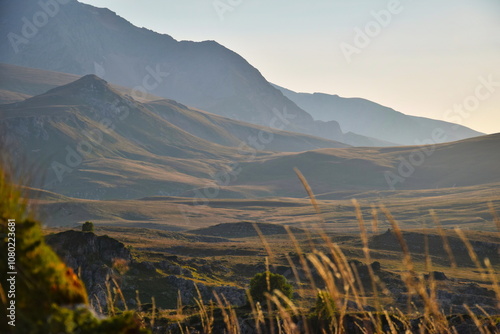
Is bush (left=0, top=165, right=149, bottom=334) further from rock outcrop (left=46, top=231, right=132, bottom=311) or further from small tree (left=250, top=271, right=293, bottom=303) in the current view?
rock outcrop (left=46, top=231, right=132, bottom=311)

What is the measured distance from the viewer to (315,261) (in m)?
3.83

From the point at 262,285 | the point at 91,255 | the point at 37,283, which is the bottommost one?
the point at 91,255

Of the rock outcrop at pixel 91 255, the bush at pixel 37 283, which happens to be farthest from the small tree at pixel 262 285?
the bush at pixel 37 283

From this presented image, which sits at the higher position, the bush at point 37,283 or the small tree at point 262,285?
the bush at point 37,283

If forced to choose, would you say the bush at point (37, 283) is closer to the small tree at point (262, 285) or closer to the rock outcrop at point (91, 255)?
the small tree at point (262, 285)

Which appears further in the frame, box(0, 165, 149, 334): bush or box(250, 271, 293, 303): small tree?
box(250, 271, 293, 303): small tree

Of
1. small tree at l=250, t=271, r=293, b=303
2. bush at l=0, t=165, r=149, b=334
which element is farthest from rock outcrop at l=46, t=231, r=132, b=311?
bush at l=0, t=165, r=149, b=334

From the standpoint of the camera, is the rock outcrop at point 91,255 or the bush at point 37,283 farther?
the rock outcrop at point 91,255

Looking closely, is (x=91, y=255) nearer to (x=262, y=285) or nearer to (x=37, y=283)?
(x=262, y=285)

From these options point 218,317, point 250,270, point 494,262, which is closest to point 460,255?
point 494,262

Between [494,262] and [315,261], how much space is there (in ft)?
347

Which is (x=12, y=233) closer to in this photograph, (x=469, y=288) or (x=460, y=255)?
(x=469, y=288)

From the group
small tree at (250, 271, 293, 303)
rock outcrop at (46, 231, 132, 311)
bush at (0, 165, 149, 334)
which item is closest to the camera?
bush at (0, 165, 149, 334)

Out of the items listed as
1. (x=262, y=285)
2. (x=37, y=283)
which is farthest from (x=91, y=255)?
(x=37, y=283)
